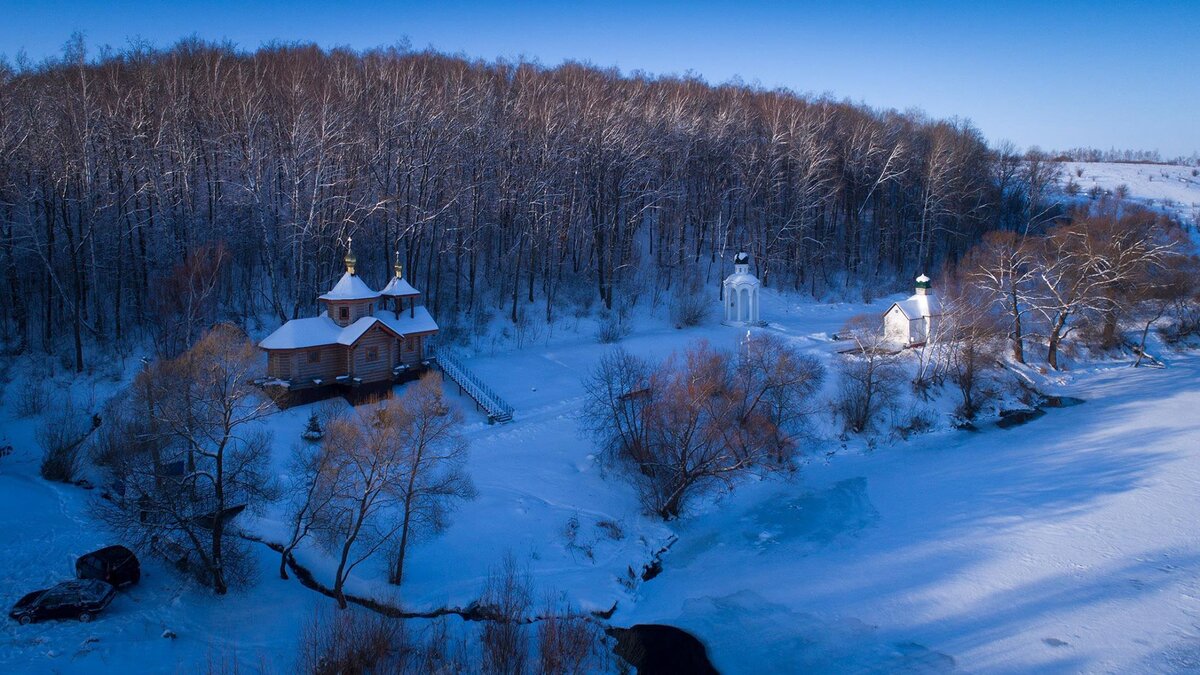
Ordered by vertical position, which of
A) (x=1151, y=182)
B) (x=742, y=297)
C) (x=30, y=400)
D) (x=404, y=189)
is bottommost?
(x=30, y=400)

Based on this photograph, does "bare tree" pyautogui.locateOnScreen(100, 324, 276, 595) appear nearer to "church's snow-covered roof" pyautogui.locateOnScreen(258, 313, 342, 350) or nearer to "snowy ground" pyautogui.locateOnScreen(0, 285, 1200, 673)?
"snowy ground" pyautogui.locateOnScreen(0, 285, 1200, 673)

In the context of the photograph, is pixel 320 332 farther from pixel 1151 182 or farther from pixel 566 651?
pixel 1151 182

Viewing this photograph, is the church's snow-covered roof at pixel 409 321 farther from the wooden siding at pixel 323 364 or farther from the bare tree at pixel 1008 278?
the bare tree at pixel 1008 278

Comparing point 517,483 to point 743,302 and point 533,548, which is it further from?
point 743,302

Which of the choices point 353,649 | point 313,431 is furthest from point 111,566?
point 353,649

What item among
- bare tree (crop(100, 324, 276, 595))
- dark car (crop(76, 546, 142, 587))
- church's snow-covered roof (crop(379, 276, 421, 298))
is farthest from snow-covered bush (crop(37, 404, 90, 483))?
church's snow-covered roof (crop(379, 276, 421, 298))

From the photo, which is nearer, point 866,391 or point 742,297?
point 866,391

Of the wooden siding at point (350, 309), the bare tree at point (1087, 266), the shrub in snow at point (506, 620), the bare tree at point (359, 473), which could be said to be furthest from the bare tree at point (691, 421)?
the bare tree at point (1087, 266)
